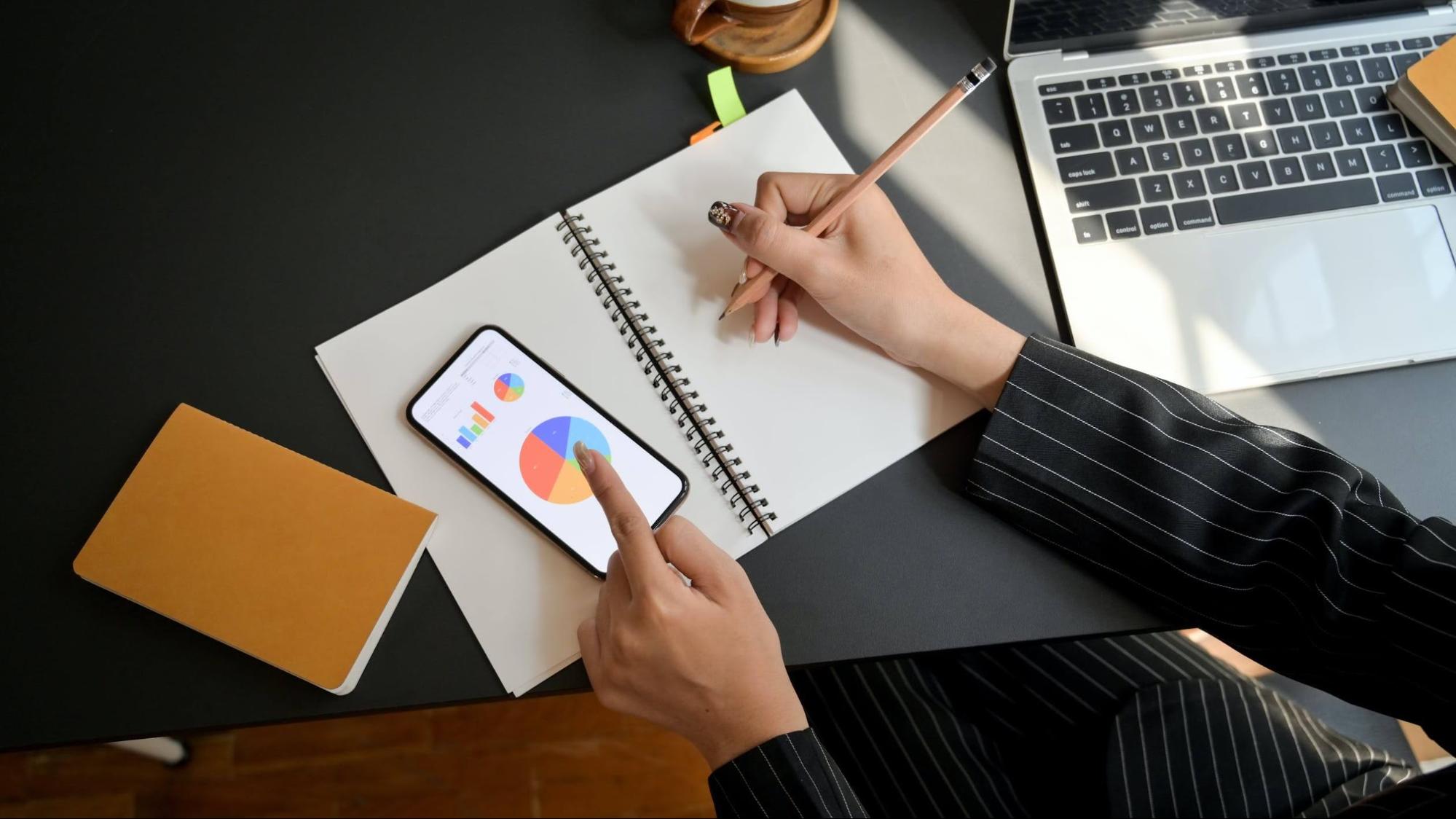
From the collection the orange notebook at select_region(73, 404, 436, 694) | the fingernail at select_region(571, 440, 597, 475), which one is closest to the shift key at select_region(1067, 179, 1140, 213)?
the fingernail at select_region(571, 440, 597, 475)

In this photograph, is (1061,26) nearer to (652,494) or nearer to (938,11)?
(938,11)

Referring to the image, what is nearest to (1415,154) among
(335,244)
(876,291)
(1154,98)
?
(1154,98)

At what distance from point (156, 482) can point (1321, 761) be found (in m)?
1.06

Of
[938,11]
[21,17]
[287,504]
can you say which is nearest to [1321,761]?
[938,11]

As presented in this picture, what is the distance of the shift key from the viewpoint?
81 cm

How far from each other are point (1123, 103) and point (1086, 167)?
0.23 ft

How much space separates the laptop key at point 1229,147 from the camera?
823mm

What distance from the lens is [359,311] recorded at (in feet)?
2.59

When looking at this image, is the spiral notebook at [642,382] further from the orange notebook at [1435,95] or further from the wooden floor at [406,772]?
the wooden floor at [406,772]

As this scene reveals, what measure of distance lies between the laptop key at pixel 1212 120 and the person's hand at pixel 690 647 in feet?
1.88

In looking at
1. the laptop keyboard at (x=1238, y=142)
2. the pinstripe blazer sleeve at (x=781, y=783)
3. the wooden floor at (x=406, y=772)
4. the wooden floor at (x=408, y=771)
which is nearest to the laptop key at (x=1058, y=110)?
the laptop keyboard at (x=1238, y=142)

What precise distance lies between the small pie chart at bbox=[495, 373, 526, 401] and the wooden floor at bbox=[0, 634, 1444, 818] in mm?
700

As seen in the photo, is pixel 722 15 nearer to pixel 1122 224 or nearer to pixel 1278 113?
pixel 1122 224

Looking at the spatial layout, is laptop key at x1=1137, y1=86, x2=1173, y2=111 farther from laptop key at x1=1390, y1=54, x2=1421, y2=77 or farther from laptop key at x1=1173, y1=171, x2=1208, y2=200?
laptop key at x1=1390, y1=54, x2=1421, y2=77
